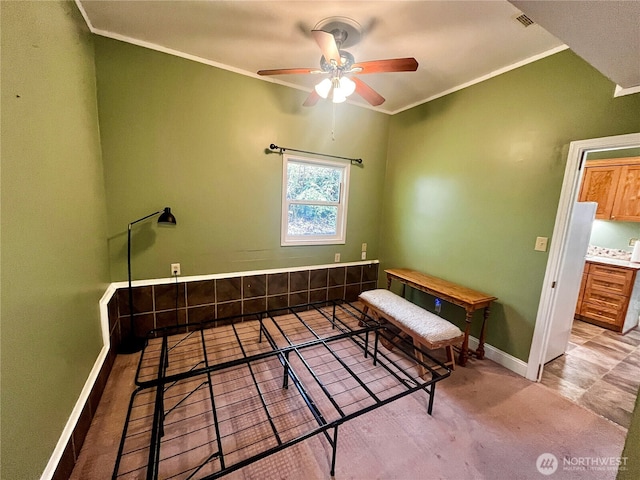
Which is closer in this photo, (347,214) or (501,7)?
(501,7)

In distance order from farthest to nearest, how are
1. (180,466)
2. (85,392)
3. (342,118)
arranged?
(342,118) → (85,392) → (180,466)

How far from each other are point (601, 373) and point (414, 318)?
184 cm

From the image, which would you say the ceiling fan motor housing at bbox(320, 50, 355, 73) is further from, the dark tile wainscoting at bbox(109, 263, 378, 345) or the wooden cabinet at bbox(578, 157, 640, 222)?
the wooden cabinet at bbox(578, 157, 640, 222)

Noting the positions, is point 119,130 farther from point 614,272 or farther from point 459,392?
point 614,272

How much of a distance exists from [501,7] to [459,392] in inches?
105

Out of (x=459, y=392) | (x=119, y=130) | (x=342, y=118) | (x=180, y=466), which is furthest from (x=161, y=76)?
(x=459, y=392)

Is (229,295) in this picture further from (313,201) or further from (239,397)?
(313,201)

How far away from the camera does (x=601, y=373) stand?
2.28 m

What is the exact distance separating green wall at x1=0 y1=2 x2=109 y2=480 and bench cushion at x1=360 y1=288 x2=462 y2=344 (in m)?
2.26

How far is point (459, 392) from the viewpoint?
1929 millimetres

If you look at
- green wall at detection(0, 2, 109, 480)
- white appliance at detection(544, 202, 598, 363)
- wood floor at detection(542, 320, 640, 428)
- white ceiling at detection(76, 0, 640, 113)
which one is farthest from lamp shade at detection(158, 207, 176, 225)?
wood floor at detection(542, 320, 640, 428)

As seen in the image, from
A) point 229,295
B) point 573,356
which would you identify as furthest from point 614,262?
point 229,295

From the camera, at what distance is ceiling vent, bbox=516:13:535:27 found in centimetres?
156

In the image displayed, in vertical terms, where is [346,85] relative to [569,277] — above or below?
above
